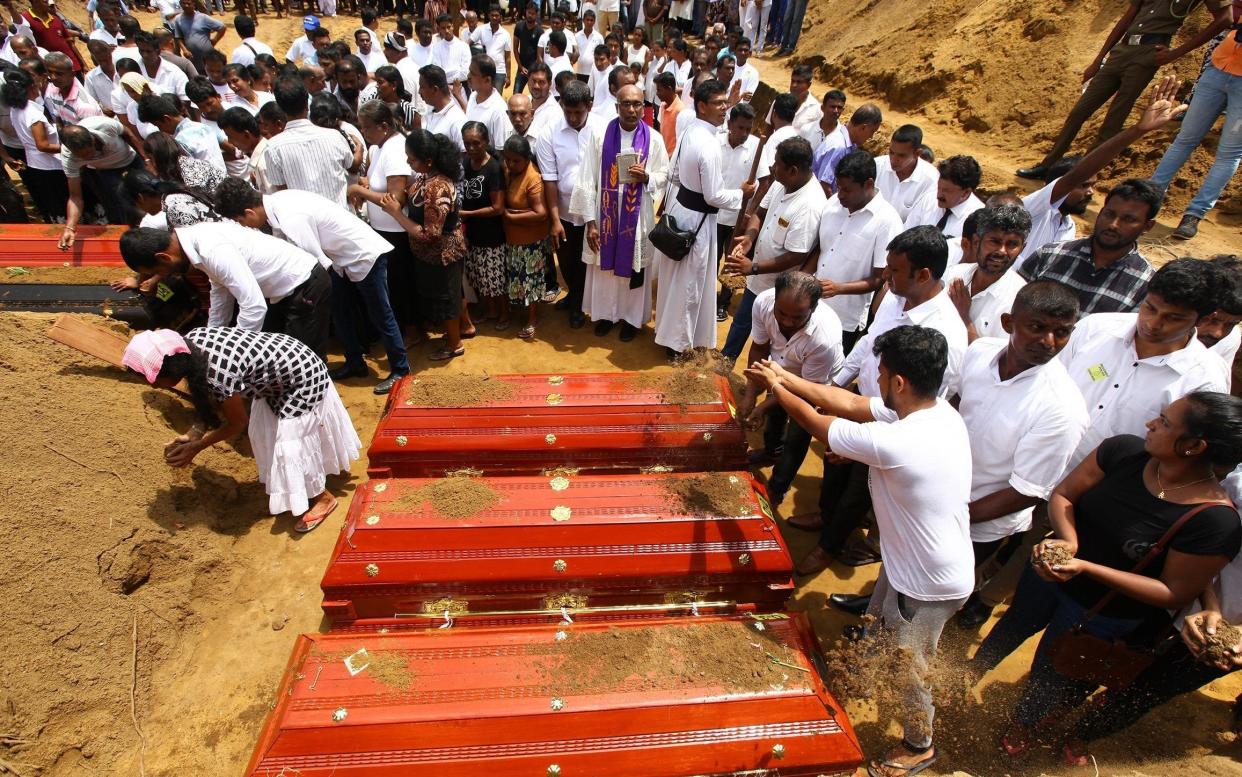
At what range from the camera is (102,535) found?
283 cm

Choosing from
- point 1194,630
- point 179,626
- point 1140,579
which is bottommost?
point 179,626

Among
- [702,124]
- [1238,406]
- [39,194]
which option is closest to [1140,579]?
[1238,406]

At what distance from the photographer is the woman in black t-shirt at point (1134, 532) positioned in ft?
5.83

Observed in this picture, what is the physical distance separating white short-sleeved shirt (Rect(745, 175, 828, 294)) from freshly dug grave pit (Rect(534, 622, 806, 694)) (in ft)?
7.52

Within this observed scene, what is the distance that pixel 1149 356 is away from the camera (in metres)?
2.35

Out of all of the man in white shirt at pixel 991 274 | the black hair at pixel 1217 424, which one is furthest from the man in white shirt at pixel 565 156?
the black hair at pixel 1217 424

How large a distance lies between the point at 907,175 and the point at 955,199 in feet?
2.45

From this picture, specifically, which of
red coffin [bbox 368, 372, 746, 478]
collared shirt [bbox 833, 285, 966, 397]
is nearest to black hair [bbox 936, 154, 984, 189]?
collared shirt [bbox 833, 285, 966, 397]

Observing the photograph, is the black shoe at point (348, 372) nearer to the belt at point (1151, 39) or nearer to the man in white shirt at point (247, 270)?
the man in white shirt at point (247, 270)

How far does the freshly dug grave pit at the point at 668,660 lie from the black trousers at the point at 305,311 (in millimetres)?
2580

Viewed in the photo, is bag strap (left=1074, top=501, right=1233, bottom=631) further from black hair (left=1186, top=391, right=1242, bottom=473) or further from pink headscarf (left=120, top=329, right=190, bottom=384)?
pink headscarf (left=120, top=329, right=190, bottom=384)

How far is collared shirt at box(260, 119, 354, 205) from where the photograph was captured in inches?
160

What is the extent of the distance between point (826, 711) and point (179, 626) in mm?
2972

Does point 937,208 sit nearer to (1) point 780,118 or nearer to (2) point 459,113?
(1) point 780,118
